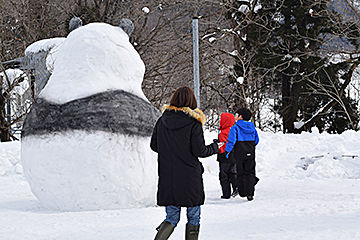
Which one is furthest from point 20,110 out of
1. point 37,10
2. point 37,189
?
point 37,189

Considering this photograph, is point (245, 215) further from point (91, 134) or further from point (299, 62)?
point (299, 62)

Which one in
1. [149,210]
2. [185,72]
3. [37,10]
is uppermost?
[37,10]

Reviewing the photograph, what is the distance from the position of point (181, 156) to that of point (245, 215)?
6.27 ft

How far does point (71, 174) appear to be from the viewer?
5.41 m

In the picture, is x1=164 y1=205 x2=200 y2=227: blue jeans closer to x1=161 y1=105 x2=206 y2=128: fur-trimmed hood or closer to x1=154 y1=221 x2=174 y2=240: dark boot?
x1=154 y1=221 x2=174 y2=240: dark boot

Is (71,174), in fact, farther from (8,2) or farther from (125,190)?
(8,2)

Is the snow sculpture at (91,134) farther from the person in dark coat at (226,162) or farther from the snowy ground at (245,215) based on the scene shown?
the person in dark coat at (226,162)

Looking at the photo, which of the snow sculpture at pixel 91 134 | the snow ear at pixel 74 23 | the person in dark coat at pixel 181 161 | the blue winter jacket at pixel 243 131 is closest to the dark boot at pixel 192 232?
the person in dark coat at pixel 181 161

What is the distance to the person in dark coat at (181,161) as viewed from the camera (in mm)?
3645

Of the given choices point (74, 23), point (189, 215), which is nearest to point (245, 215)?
point (189, 215)

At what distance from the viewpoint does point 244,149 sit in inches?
271

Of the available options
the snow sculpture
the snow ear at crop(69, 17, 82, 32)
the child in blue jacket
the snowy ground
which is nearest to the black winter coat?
the snowy ground

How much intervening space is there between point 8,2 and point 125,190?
641 inches

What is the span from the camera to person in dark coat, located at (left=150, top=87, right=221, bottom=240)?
3645 mm
